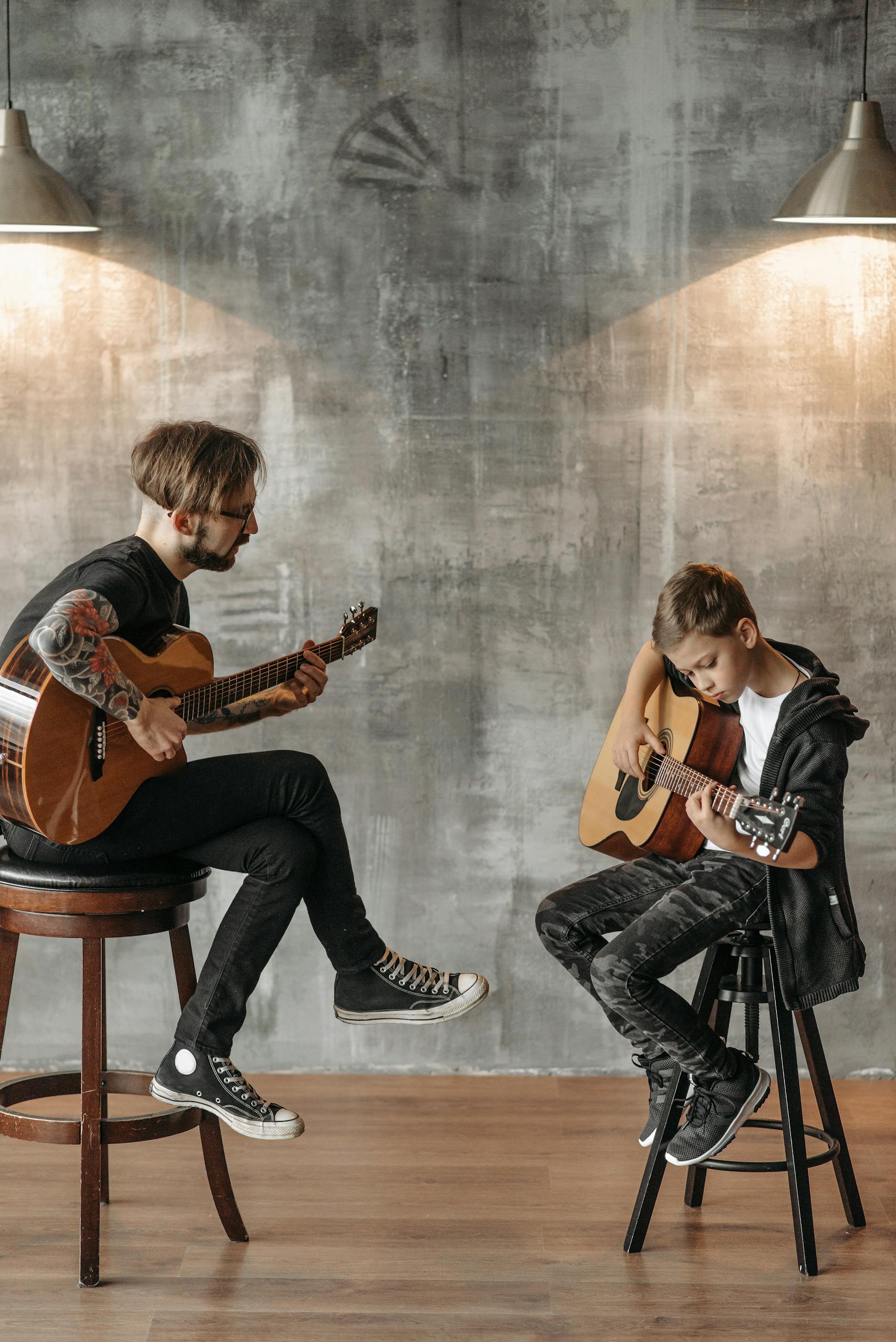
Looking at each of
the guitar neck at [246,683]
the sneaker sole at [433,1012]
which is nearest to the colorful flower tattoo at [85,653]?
the guitar neck at [246,683]

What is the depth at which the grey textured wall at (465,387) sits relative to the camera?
10.9ft

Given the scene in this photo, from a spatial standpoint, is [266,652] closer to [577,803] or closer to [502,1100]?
[577,803]

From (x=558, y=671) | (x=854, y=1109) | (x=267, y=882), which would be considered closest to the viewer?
(x=267, y=882)

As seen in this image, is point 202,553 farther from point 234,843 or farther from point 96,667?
point 234,843

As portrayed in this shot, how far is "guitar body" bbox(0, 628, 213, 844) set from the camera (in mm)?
2172

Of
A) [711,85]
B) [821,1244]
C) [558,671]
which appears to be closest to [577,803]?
[558,671]

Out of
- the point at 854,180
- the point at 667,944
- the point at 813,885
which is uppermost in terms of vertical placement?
the point at 854,180

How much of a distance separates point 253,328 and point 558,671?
45.9 inches

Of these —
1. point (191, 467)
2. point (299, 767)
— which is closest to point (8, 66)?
point (191, 467)

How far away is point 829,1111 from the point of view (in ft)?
8.41

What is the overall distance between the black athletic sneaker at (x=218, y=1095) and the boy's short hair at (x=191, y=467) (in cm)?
97

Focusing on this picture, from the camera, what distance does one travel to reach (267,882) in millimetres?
2369

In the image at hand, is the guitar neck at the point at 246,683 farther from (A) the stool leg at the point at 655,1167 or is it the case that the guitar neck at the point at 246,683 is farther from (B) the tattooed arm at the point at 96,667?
(A) the stool leg at the point at 655,1167

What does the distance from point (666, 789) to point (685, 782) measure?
3.2 inches
